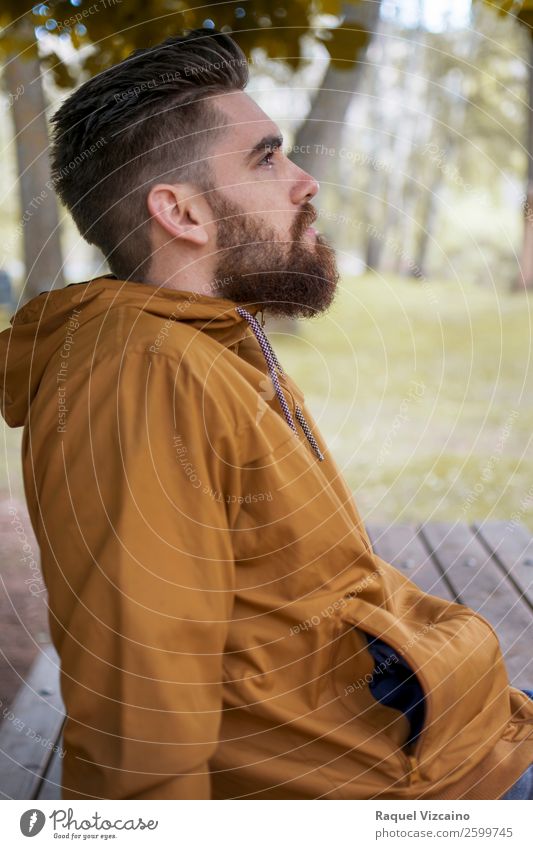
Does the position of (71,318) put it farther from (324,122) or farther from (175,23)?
(324,122)

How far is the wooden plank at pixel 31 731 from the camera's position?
170 cm

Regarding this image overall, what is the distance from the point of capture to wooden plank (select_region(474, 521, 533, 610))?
2346mm

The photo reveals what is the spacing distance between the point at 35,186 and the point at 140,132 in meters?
4.32

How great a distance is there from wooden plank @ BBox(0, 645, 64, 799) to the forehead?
123 centimetres

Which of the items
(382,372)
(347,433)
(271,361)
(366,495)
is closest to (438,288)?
(382,372)

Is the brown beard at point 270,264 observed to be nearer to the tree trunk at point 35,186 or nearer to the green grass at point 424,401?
the green grass at point 424,401

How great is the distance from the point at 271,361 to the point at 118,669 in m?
0.56

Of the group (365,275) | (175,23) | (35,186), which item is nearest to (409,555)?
(175,23)

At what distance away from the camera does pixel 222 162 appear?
1387 mm

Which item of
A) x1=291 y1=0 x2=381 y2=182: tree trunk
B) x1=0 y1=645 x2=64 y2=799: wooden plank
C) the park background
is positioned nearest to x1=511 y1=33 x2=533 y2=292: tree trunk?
the park background

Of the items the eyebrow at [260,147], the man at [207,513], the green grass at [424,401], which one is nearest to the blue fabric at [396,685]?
the man at [207,513]

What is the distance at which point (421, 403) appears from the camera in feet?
24.6
